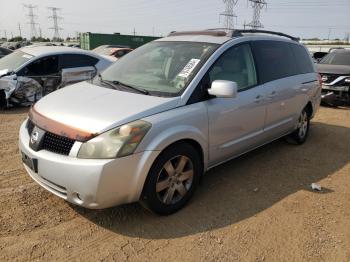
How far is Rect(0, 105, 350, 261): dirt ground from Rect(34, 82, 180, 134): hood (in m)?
0.97

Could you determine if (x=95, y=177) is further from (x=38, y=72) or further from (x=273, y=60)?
(x=38, y=72)

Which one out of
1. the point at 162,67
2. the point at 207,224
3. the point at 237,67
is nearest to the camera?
the point at 207,224

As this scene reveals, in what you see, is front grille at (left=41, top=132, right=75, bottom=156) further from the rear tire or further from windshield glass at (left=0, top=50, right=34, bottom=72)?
windshield glass at (left=0, top=50, right=34, bottom=72)

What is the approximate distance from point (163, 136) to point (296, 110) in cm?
304

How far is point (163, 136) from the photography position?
3301 mm

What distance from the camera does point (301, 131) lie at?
6039 millimetres

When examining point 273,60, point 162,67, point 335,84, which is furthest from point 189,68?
point 335,84

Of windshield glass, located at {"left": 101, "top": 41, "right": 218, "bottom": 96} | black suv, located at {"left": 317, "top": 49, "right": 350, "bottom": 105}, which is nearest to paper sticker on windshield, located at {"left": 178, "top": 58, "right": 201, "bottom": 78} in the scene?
windshield glass, located at {"left": 101, "top": 41, "right": 218, "bottom": 96}

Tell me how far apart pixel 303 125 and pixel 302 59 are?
1.08m

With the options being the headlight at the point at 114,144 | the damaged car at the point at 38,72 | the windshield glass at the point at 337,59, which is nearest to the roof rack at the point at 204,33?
the headlight at the point at 114,144

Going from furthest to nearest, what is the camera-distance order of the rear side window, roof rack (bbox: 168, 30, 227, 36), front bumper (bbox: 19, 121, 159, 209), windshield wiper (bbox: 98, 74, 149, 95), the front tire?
the rear side window < roof rack (bbox: 168, 30, 227, 36) < windshield wiper (bbox: 98, 74, 149, 95) < the front tire < front bumper (bbox: 19, 121, 159, 209)

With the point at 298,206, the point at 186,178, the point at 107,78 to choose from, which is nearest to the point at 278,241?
the point at 298,206

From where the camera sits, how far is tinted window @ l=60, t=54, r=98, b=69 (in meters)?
8.70

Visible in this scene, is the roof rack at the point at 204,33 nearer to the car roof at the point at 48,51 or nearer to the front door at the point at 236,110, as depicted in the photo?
the front door at the point at 236,110
